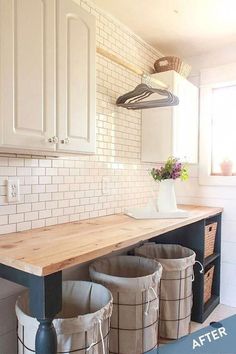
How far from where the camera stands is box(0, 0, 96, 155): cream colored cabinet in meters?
1.25

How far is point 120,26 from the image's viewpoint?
238cm

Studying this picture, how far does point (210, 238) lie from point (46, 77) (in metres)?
1.92

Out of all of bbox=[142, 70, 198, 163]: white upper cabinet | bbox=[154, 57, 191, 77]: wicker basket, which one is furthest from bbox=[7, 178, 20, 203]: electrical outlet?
bbox=[154, 57, 191, 77]: wicker basket

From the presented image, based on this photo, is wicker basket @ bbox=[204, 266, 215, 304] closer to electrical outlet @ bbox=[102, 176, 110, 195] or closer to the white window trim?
the white window trim

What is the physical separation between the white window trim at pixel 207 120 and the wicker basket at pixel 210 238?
0.46 metres

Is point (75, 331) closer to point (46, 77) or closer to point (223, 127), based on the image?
point (46, 77)

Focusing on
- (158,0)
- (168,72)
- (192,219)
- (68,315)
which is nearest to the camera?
(68,315)

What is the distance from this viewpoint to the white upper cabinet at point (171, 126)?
2533 mm

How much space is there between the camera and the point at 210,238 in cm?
258

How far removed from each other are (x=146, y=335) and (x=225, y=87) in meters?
2.29

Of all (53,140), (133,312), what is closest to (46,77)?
(53,140)

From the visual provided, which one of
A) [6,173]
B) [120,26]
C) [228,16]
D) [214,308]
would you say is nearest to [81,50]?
[6,173]

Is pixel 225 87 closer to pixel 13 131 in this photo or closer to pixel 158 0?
pixel 158 0

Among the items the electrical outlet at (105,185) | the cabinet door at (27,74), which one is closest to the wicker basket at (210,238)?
the electrical outlet at (105,185)
